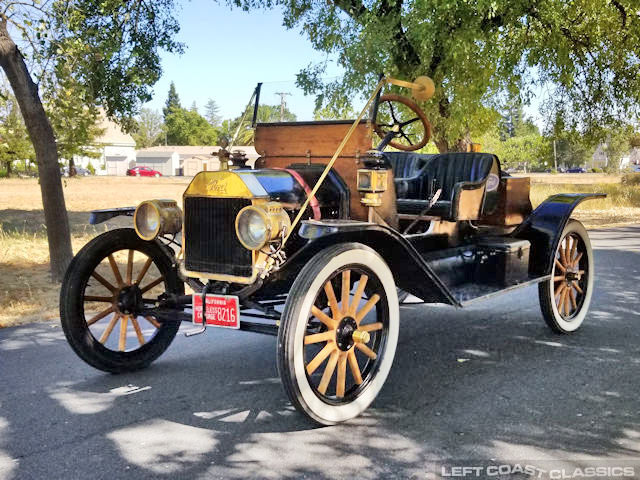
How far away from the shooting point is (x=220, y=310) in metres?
3.84

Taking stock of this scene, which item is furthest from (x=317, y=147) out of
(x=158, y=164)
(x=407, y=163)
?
(x=158, y=164)

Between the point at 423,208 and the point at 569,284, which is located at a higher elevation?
the point at 423,208

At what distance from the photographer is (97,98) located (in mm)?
9328

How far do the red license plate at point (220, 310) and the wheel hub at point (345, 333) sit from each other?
578 millimetres

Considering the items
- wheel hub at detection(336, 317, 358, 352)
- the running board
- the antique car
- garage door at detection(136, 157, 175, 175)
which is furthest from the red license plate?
garage door at detection(136, 157, 175, 175)

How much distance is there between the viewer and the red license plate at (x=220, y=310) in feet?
12.4

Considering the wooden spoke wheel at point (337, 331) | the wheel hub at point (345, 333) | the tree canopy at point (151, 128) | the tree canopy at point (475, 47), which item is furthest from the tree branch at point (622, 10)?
the tree canopy at point (151, 128)

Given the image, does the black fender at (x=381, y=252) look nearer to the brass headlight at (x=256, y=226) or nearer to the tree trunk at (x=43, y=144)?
the brass headlight at (x=256, y=226)

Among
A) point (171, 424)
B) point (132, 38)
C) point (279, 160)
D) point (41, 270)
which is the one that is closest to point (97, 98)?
point (132, 38)

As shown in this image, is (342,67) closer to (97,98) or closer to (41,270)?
(97,98)

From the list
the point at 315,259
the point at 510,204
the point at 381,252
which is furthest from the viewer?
the point at 510,204

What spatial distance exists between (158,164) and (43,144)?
3300 inches

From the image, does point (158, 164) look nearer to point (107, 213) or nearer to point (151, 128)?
point (151, 128)

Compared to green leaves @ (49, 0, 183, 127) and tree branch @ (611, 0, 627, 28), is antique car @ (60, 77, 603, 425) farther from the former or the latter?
tree branch @ (611, 0, 627, 28)
